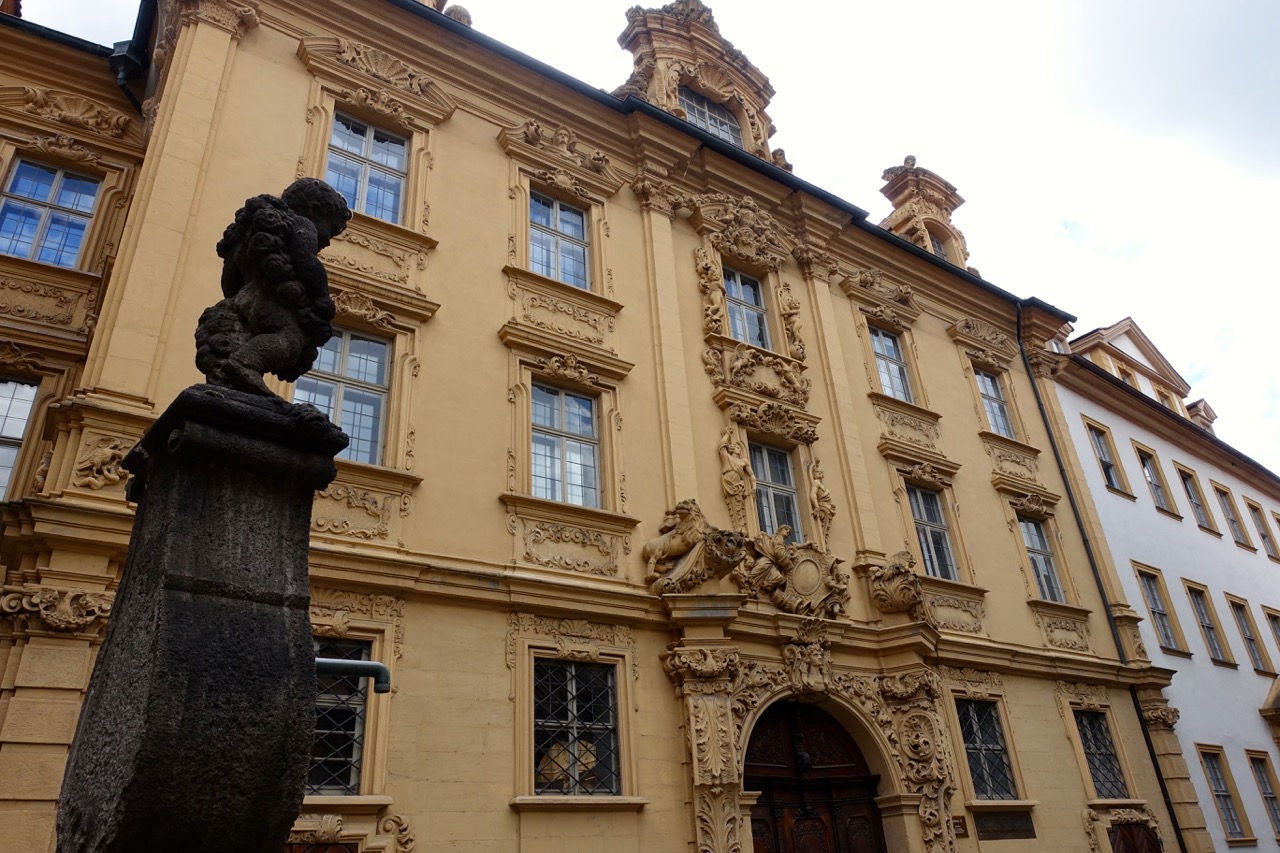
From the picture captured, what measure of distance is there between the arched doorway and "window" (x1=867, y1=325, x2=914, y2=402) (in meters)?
6.71

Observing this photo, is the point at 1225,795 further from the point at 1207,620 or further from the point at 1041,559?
the point at 1041,559

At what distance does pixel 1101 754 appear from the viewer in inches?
582

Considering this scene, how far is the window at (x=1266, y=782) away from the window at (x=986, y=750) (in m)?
8.83

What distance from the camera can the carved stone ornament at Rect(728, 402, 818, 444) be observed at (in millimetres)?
12914

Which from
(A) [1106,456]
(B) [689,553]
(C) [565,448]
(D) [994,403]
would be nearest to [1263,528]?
(A) [1106,456]

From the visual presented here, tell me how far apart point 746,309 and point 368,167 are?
6459mm

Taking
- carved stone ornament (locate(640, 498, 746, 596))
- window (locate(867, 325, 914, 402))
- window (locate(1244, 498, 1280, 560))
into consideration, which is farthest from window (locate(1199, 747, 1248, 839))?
carved stone ornament (locate(640, 498, 746, 596))

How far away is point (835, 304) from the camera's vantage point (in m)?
16.0

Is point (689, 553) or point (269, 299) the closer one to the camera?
point (269, 299)

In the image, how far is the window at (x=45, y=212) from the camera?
34.6 ft

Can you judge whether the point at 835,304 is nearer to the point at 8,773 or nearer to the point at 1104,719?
the point at 1104,719

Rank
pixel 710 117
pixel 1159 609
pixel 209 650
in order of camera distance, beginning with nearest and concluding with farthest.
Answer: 1. pixel 209 650
2. pixel 710 117
3. pixel 1159 609

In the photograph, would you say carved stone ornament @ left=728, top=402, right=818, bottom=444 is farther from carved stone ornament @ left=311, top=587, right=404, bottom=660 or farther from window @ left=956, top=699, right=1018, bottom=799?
carved stone ornament @ left=311, top=587, right=404, bottom=660

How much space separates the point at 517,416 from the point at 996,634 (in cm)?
896
